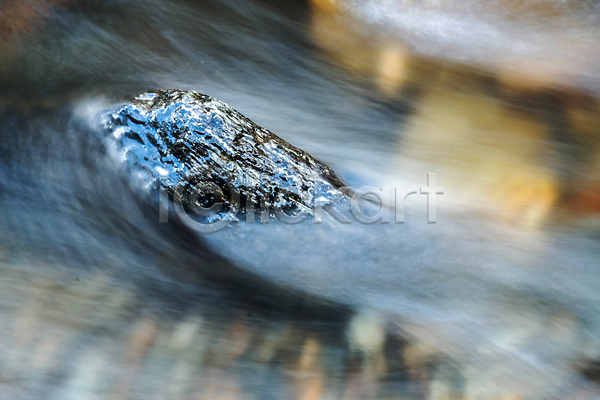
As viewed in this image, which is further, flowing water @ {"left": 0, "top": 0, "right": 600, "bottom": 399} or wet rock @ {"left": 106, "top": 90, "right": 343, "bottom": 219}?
wet rock @ {"left": 106, "top": 90, "right": 343, "bottom": 219}

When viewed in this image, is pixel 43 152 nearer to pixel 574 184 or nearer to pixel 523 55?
pixel 574 184

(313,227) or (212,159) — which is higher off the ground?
(212,159)

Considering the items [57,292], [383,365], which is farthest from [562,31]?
[57,292]

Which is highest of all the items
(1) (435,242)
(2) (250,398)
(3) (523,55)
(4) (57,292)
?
(3) (523,55)

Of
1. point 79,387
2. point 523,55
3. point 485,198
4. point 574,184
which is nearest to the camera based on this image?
point 79,387

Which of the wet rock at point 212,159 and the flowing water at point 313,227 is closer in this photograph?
the flowing water at point 313,227
